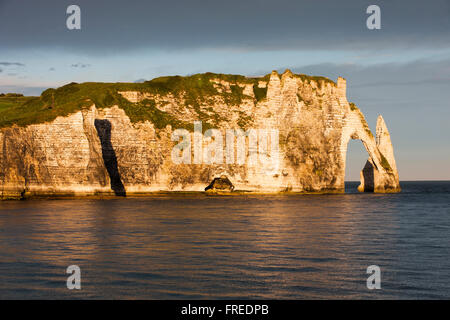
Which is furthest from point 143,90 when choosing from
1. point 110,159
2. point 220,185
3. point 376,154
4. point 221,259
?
point 221,259

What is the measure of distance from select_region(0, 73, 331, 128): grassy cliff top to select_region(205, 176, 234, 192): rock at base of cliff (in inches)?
585

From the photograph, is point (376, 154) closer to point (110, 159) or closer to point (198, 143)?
point (198, 143)

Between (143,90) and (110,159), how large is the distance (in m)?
19.6

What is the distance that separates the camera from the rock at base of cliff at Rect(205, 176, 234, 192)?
10906cm

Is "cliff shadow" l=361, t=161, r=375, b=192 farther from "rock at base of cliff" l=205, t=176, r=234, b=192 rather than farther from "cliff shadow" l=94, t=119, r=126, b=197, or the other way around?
"cliff shadow" l=94, t=119, r=126, b=197

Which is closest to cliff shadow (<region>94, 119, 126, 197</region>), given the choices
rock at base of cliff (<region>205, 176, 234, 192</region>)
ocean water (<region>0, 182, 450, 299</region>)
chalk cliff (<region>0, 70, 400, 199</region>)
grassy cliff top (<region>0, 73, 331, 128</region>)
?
chalk cliff (<region>0, 70, 400, 199</region>)

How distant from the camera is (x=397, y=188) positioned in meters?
138

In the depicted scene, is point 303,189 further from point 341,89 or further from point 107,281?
point 107,281

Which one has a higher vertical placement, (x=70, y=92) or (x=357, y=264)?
(x=70, y=92)

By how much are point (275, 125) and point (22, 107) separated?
196ft

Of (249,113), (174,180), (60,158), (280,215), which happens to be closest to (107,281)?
(280,215)

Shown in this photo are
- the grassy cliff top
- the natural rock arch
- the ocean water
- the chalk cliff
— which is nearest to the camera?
the ocean water
